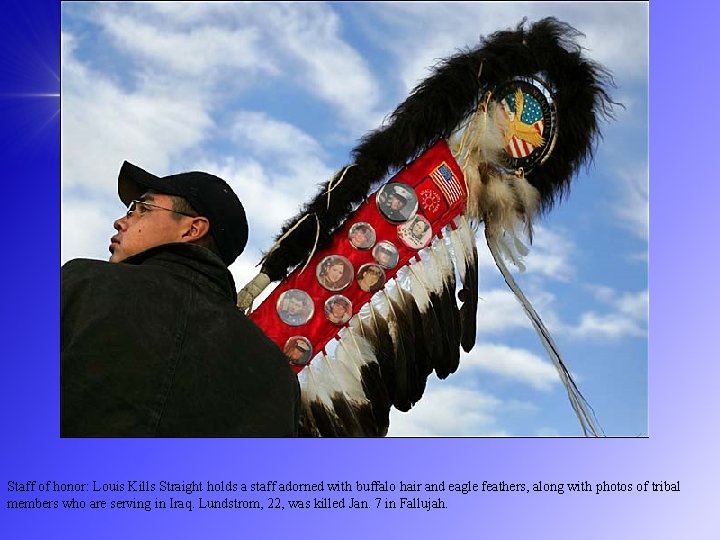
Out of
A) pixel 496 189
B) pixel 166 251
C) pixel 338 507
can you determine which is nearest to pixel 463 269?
pixel 496 189

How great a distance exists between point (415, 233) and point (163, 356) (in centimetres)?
160

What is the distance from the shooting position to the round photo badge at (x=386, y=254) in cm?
345

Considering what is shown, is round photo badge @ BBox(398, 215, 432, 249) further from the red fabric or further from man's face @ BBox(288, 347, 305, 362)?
man's face @ BBox(288, 347, 305, 362)

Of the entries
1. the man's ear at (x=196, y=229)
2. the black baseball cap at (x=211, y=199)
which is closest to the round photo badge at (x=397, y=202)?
the black baseball cap at (x=211, y=199)

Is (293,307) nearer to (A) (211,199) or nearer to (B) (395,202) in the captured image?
(B) (395,202)

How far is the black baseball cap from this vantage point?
248 centimetres

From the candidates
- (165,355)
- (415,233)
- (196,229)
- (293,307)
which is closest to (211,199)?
(196,229)

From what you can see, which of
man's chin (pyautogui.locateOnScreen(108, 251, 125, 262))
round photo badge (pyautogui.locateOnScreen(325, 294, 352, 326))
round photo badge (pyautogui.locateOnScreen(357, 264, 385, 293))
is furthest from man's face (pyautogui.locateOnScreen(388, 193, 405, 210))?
man's chin (pyautogui.locateOnScreen(108, 251, 125, 262))

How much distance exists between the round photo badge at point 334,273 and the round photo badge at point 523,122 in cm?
75

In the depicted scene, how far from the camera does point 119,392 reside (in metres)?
2.00

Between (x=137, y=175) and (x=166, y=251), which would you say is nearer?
(x=166, y=251)

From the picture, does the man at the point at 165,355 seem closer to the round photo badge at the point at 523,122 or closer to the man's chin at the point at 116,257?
the man's chin at the point at 116,257

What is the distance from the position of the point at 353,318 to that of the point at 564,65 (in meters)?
1.24

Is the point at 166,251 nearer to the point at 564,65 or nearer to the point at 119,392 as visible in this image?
the point at 119,392
